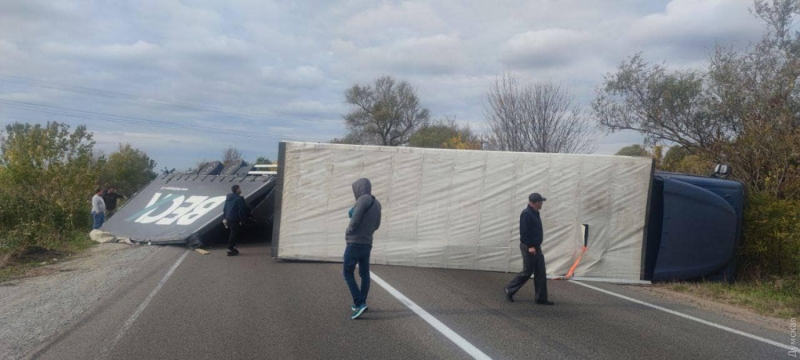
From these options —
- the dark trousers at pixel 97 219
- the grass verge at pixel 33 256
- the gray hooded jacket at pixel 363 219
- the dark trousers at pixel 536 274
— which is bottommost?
the grass verge at pixel 33 256

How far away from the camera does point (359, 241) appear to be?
7215mm

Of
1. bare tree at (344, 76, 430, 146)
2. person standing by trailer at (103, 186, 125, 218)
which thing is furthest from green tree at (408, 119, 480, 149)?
person standing by trailer at (103, 186, 125, 218)

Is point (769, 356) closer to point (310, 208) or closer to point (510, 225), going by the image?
point (510, 225)

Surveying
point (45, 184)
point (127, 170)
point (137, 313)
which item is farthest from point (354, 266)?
point (127, 170)

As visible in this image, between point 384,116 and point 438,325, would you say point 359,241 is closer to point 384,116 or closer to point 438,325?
point 438,325

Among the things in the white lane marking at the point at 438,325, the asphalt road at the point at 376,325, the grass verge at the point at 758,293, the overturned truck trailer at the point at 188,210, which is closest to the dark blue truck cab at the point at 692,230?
the grass verge at the point at 758,293

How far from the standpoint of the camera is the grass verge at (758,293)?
8.85 metres

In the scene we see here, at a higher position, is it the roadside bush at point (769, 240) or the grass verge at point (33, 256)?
the roadside bush at point (769, 240)

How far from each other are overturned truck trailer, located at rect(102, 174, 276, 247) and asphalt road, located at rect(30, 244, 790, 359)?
4.70 m

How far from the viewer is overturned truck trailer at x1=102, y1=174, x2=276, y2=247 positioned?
14805mm

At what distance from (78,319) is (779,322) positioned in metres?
9.15

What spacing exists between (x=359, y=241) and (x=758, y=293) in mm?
7103

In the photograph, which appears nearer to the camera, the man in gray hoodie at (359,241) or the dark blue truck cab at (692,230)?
the man in gray hoodie at (359,241)

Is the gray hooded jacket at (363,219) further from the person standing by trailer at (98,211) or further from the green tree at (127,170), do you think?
the green tree at (127,170)
